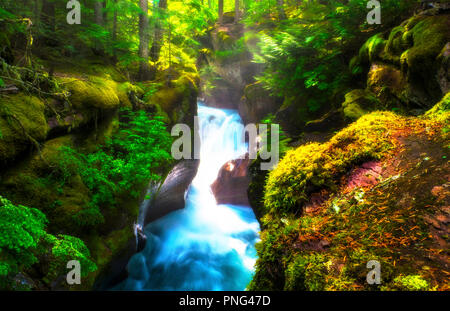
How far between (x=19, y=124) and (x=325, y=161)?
5.63 m

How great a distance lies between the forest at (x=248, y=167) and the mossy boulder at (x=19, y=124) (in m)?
0.03

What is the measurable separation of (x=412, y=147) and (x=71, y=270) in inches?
221

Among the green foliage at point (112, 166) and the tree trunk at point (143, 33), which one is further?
the tree trunk at point (143, 33)

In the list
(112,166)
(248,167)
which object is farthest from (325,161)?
(112,166)

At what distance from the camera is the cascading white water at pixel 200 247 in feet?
26.2

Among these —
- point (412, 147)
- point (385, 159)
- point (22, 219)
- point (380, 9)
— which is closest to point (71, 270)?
point (22, 219)

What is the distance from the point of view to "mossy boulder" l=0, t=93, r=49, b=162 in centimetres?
387

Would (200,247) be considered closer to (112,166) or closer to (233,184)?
(233,184)

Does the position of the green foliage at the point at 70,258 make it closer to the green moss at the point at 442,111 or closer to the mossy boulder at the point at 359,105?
the green moss at the point at 442,111

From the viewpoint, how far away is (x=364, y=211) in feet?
7.20

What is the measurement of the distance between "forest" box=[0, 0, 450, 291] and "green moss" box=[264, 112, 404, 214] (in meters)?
0.02

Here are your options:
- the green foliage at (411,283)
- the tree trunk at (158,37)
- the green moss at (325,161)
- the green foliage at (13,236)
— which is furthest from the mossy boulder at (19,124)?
the tree trunk at (158,37)

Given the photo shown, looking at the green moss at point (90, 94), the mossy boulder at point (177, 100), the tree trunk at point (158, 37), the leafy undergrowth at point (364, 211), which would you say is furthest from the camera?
the tree trunk at point (158, 37)

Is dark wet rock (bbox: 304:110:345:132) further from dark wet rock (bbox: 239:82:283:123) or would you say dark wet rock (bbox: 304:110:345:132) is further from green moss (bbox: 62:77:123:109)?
dark wet rock (bbox: 239:82:283:123)
